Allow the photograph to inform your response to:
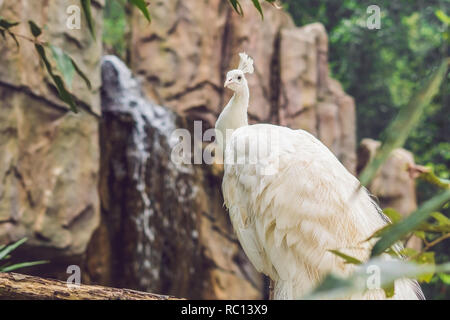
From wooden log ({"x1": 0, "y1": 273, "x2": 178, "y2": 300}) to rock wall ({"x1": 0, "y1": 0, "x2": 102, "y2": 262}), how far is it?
2485mm

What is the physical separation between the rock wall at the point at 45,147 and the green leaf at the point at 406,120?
3856 millimetres

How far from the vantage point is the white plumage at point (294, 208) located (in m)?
2.04

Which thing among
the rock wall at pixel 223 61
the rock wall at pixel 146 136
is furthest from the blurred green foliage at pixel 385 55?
the rock wall at pixel 223 61

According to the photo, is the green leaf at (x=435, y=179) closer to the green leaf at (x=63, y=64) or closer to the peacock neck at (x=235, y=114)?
the green leaf at (x=63, y=64)

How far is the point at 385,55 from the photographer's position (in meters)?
9.68

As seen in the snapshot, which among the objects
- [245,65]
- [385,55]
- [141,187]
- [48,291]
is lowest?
[48,291]

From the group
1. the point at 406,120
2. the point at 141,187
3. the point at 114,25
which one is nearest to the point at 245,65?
the point at 406,120

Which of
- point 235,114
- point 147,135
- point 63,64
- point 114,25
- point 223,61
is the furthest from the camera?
point 114,25

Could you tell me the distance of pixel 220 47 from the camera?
638 cm

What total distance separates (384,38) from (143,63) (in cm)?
515

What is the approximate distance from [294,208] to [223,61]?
442 centimetres

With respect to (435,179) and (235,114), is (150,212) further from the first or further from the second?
(435,179)

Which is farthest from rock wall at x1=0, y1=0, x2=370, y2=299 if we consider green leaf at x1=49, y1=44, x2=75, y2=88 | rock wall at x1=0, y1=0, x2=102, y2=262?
green leaf at x1=49, y1=44, x2=75, y2=88

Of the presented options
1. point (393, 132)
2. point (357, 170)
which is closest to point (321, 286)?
point (393, 132)
